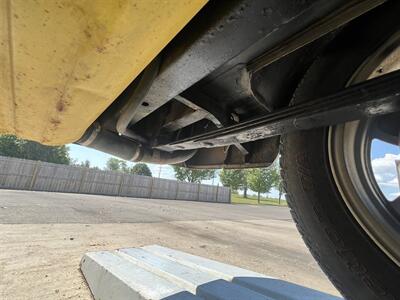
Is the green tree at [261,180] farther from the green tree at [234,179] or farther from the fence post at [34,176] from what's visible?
the fence post at [34,176]

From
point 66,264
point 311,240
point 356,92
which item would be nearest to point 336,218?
point 311,240

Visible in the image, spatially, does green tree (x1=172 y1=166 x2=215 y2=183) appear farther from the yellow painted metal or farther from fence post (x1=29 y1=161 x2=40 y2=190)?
the yellow painted metal

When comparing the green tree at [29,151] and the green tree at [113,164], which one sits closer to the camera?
the green tree at [29,151]

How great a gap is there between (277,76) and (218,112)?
32 cm

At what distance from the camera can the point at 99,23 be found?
49 cm

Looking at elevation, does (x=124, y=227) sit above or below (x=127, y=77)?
below

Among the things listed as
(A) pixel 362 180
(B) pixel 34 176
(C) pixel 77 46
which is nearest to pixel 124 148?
(C) pixel 77 46

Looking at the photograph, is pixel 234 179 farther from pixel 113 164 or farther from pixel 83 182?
pixel 113 164

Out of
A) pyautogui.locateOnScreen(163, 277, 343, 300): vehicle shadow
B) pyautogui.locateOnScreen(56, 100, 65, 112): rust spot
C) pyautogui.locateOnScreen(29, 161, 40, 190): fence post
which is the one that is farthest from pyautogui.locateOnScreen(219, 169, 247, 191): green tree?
pyautogui.locateOnScreen(56, 100, 65, 112): rust spot

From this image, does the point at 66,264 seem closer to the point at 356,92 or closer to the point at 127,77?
the point at 127,77

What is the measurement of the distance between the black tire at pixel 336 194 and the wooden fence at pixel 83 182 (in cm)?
1921

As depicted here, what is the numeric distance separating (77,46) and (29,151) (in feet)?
112

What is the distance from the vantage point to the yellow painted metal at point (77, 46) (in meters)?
0.47

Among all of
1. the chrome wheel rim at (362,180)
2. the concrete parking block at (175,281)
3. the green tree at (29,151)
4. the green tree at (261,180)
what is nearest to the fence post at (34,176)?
the green tree at (29,151)
